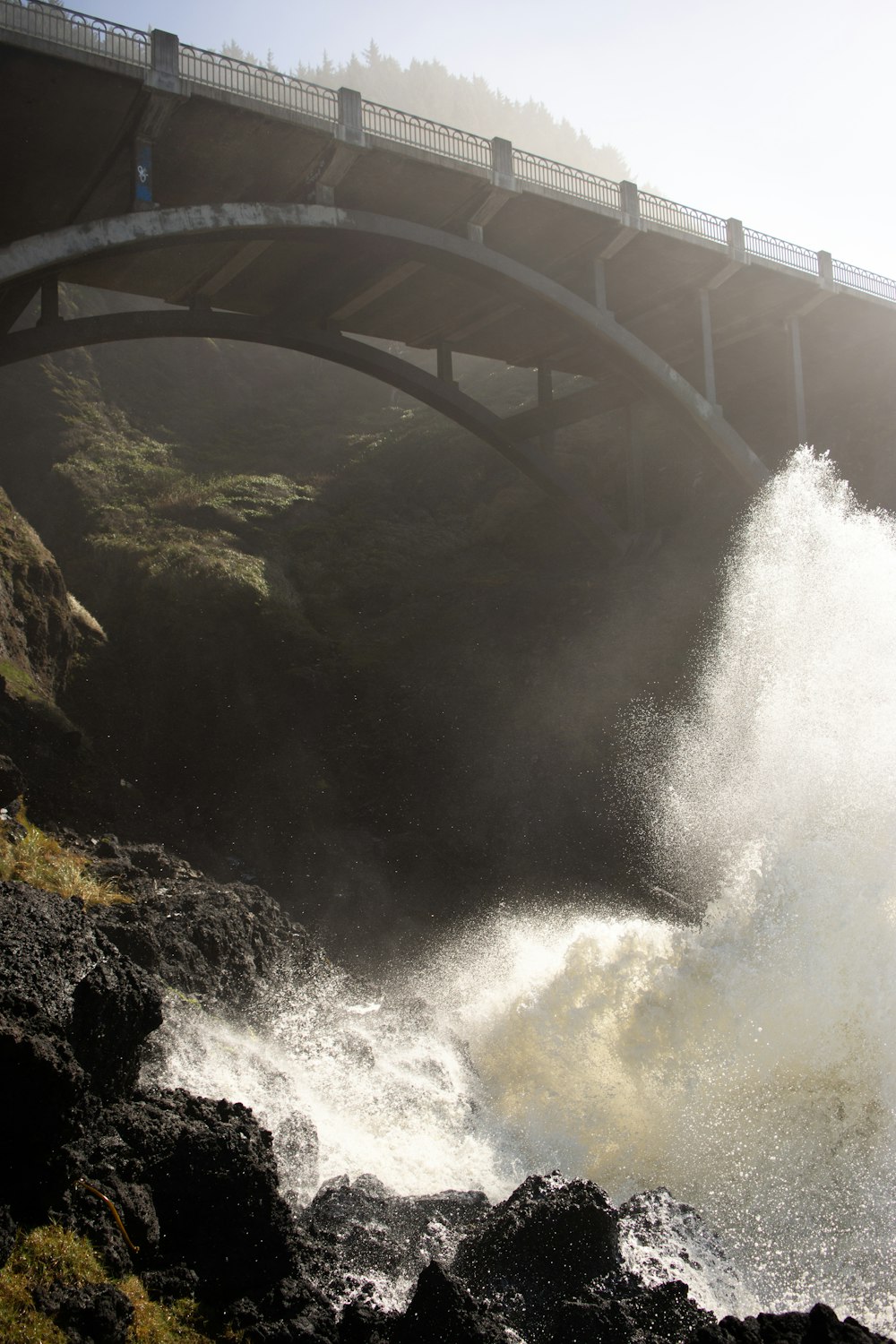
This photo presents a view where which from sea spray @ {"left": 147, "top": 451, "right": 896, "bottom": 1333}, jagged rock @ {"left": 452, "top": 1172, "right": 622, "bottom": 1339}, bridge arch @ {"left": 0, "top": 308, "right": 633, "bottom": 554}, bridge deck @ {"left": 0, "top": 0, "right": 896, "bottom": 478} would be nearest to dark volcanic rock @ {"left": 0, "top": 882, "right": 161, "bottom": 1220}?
sea spray @ {"left": 147, "top": 451, "right": 896, "bottom": 1333}

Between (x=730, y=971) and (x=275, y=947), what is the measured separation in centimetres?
498

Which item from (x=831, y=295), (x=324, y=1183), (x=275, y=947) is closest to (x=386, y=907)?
(x=275, y=947)

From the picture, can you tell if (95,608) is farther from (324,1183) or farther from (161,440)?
(324,1183)

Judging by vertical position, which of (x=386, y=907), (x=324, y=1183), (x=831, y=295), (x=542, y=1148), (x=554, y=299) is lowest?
(x=324, y=1183)

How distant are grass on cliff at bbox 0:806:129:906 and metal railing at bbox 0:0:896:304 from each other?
10.1 metres

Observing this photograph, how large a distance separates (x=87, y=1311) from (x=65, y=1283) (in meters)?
0.23

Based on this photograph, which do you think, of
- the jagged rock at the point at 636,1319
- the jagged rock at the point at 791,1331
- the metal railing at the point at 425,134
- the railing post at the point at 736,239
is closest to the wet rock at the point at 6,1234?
the jagged rock at the point at 636,1319

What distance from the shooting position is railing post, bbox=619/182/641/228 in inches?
754

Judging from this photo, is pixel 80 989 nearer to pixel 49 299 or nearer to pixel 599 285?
pixel 49 299

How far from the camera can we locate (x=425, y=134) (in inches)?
651

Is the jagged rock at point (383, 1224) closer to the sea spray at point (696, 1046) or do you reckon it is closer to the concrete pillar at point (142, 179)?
the sea spray at point (696, 1046)

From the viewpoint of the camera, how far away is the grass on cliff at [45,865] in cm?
1052

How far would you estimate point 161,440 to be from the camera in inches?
1164

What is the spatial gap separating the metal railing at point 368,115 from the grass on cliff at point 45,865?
33.1 feet
